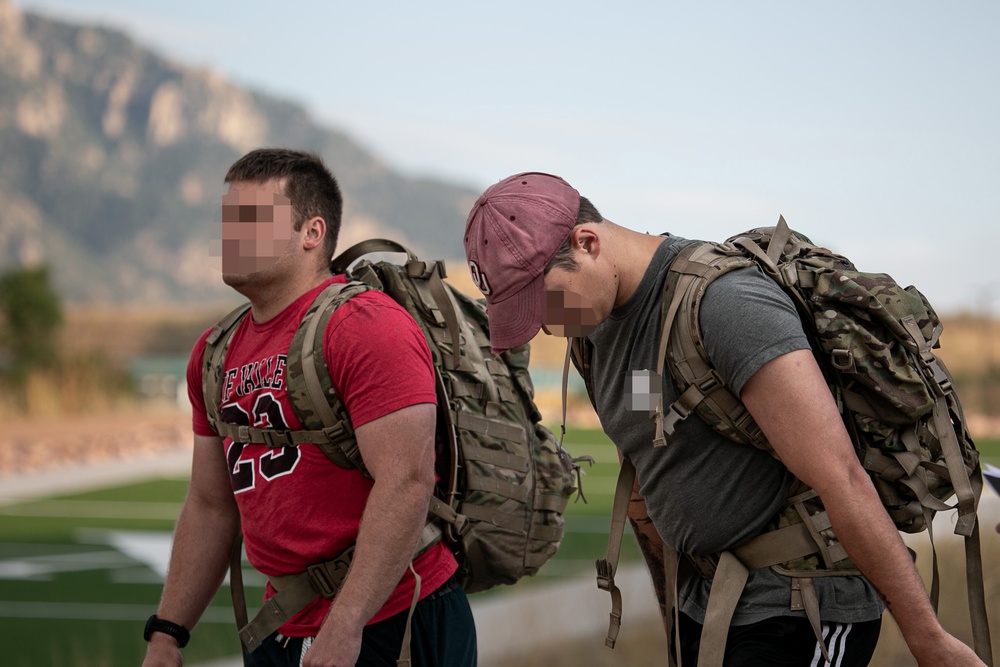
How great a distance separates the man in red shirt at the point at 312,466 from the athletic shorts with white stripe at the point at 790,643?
0.88 metres

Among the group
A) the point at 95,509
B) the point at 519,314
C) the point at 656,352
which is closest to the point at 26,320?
the point at 95,509

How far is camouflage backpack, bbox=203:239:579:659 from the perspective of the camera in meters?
3.28

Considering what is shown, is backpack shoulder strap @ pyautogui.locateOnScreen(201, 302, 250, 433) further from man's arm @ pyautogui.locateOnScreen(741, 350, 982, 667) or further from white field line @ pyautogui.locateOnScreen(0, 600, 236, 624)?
white field line @ pyautogui.locateOnScreen(0, 600, 236, 624)

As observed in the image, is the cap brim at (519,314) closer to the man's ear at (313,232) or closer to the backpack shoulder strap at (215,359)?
the man's ear at (313,232)

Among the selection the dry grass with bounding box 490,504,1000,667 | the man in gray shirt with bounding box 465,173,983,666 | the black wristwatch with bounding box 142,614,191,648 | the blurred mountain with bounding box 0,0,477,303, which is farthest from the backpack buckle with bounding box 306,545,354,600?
the blurred mountain with bounding box 0,0,477,303

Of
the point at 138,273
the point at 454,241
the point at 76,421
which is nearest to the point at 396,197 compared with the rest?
the point at 454,241

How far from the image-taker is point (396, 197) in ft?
608

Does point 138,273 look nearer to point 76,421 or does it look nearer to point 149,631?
point 76,421

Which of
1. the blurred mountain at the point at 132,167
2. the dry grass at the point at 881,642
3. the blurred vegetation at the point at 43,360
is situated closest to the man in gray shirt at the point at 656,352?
the dry grass at the point at 881,642

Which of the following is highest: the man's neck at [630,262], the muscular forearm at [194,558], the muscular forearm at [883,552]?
the man's neck at [630,262]

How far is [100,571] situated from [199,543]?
7547 millimetres

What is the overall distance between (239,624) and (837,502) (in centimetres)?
195

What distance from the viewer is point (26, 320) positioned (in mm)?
28328

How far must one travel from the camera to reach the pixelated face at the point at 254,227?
3.44m
